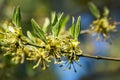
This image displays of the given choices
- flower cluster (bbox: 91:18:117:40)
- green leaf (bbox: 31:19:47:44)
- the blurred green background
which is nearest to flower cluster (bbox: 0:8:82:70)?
green leaf (bbox: 31:19:47:44)

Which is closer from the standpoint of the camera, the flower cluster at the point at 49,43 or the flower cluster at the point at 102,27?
the flower cluster at the point at 49,43

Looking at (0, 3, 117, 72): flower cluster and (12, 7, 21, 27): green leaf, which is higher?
(12, 7, 21, 27): green leaf

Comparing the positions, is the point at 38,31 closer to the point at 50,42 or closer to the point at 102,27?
the point at 50,42

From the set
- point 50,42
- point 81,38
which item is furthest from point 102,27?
point 81,38

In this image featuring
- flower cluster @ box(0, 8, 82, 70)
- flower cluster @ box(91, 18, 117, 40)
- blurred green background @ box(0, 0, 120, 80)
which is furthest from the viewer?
blurred green background @ box(0, 0, 120, 80)

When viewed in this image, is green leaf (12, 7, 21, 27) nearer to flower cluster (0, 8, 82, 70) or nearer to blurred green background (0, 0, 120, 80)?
flower cluster (0, 8, 82, 70)

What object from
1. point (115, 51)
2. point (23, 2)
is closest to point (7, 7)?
point (23, 2)

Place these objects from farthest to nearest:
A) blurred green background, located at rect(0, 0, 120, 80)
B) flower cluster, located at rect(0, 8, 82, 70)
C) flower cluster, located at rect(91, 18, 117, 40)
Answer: blurred green background, located at rect(0, 0, 120, 80)
flower cluster, located at rect(91, 18, 117, 40)
flower cluster, located at rect(0, 8, 82, 70)

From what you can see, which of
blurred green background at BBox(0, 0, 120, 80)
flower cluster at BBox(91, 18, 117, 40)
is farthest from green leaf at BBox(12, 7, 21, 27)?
blurred green background at BBox(0, 0, 120, 80)

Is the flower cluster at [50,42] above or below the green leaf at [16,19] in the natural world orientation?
below

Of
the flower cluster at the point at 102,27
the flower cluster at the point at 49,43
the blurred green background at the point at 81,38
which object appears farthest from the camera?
the blurred green background at the point at 81,38

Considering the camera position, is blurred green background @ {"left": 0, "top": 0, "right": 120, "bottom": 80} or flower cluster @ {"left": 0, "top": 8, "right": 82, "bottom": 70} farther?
blurred green background @ {"left": 0, "top": 0, "right": 120, "bottom": 80}

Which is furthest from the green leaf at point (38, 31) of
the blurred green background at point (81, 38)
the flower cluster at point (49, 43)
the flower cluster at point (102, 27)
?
the blurred green background at point (81, 38)

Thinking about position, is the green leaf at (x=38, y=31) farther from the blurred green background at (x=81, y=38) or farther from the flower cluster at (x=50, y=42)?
the blurred green background at (x=81, y=38)
